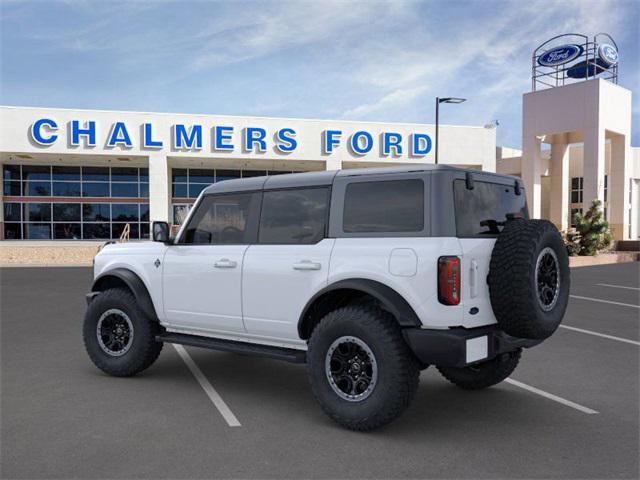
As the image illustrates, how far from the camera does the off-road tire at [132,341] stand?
6032 mm

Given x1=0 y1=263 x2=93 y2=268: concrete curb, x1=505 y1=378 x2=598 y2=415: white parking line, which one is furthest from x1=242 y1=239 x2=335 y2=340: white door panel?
x1=0 y1=263 x2=93 y2=268: concrete curb

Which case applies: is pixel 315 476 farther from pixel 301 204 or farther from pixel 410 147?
pixel 410 147

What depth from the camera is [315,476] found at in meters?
3.70

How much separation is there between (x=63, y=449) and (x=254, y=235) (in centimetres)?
230

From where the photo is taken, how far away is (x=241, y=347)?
530cm

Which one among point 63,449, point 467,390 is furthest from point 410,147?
point 63,449

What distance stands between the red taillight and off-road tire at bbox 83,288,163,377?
10.7ft

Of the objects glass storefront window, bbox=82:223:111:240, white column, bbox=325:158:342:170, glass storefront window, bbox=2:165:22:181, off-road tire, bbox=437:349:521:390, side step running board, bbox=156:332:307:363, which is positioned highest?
white column, bbox=325:158:342:170

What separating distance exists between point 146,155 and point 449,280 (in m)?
30.1

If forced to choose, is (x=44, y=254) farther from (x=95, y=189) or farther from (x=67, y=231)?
(x=95, y=189)

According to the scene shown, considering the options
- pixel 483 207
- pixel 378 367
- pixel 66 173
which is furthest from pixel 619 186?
pixel 378 367

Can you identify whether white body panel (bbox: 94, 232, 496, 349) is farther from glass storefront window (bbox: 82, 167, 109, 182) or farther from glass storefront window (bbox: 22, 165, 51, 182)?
glass storefront window (bbox: 22, 165, 51, 182)

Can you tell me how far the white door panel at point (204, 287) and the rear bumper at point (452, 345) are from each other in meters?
1.75

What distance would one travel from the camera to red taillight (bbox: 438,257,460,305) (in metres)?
4.16
